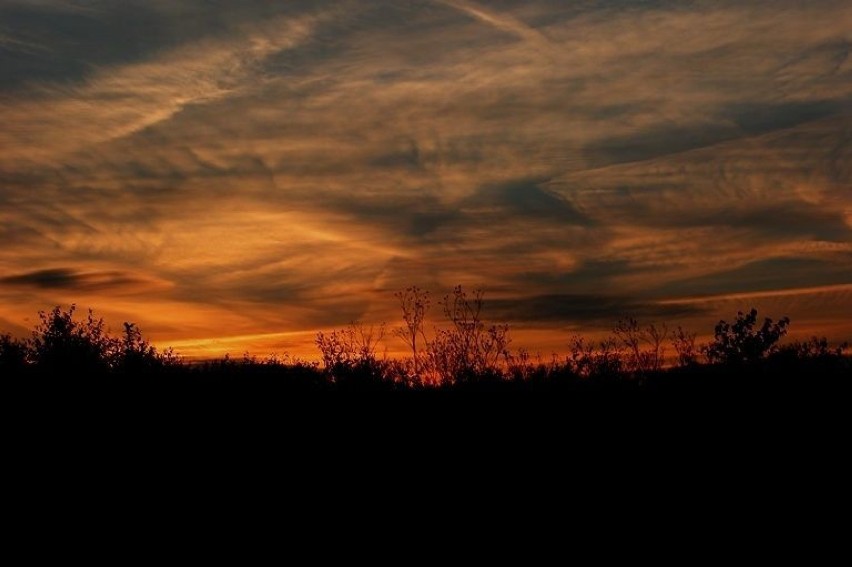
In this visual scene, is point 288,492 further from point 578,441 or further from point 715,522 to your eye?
point 715,522

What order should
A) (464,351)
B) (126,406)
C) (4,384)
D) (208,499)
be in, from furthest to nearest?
(464,351) < (4,384) < (126,406) < (208,499)

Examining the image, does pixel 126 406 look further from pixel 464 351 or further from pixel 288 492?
pixel 464 351

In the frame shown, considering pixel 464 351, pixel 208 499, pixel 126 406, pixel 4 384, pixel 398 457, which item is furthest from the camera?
pixel 464 351

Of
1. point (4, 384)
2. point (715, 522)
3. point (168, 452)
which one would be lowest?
point (715, 522)

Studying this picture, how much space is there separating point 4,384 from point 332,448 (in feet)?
25.1

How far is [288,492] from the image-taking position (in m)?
13.5

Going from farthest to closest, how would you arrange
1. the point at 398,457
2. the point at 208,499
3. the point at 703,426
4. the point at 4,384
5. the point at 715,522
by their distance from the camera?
the point at 4,384, the point at 703,426, the point at 398,457, the point at 208,499, the point at 715,522

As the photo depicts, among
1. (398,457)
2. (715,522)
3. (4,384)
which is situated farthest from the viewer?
(4,384)

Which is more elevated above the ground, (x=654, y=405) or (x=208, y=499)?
(x=654, y=405)

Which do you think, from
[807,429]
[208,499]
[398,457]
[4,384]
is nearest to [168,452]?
[208,499]

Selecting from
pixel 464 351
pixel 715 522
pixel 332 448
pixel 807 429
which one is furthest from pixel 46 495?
pixel 464 351

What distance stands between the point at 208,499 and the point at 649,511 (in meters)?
6.07

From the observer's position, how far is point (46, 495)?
13227 millimetres

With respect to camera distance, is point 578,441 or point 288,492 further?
point 578,441
